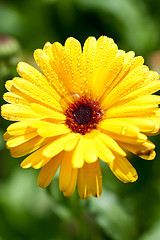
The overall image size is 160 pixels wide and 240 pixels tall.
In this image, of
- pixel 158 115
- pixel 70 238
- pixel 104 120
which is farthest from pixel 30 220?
pixel 158 115

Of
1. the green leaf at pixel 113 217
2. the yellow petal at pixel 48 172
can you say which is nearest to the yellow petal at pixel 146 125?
the yellow petal at pixel 48 172

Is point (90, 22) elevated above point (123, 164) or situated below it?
above

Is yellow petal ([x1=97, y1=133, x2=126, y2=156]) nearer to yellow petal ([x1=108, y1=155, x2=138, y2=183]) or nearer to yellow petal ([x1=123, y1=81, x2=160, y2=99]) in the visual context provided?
yellow petal ([x1=108, y1=155, x2=138, y2=183])

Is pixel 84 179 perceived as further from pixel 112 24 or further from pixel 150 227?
pixel 112 24

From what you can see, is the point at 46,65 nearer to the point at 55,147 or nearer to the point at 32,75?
the point at 32,75

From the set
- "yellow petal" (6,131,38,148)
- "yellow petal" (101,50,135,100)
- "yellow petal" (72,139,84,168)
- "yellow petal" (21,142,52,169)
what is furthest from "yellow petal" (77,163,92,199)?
"yellow petal" (101,50,135,100)

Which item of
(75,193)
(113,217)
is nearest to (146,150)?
(75,193)

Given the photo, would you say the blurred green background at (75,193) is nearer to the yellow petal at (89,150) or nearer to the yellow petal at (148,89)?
the yellow petal at (89,150)
